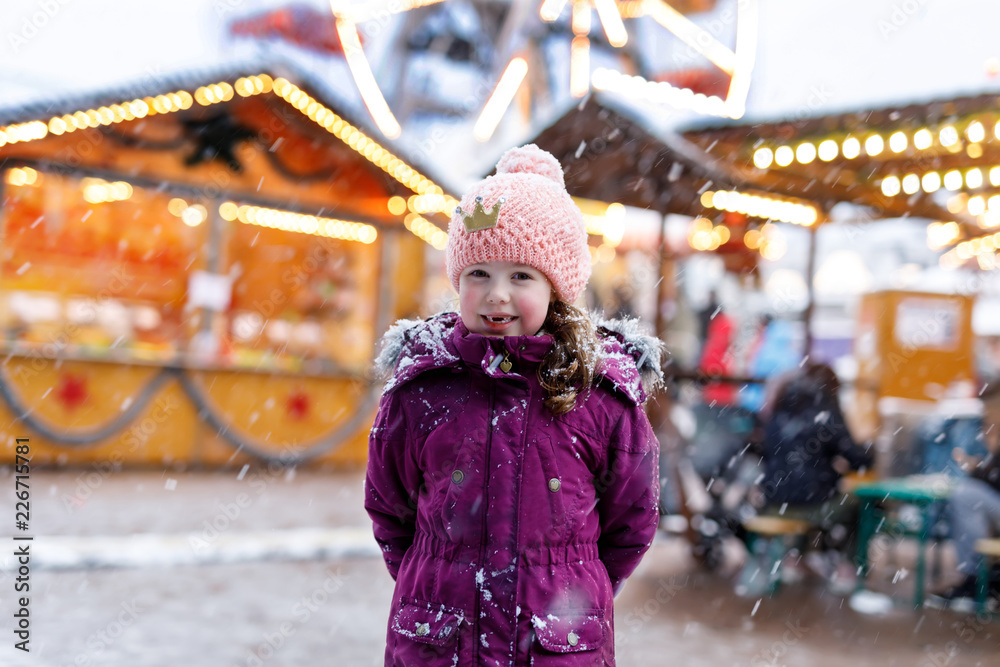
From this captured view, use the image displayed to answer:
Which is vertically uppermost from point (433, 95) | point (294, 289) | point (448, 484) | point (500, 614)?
point (433, 95)

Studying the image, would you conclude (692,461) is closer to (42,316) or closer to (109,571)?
(109,571)

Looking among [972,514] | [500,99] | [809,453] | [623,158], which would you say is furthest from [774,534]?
[500,99]

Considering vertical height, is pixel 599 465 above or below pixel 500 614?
above

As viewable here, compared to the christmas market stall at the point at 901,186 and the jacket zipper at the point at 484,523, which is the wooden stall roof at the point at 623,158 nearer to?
the christmas market stall at the point at 901,186

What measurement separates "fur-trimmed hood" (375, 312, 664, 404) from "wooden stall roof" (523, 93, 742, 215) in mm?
4028

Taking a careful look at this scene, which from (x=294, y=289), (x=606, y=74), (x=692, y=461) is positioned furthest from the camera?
(x=294, y=289)

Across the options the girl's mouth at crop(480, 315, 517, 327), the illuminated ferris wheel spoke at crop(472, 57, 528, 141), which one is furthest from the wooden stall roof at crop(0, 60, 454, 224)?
the girl's mouth at crop(480, 315, 517, 327)

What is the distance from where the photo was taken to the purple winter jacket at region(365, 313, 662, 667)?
6.12 feet

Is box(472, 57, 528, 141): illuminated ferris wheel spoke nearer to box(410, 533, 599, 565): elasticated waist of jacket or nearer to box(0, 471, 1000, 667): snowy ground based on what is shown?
box(0, 471, 1000, 667): snowy ground

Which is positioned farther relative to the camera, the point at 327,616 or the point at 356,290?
the point at 356,290

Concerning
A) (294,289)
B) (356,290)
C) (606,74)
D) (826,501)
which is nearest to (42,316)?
(294,289)

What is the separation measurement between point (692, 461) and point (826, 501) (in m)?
1.05

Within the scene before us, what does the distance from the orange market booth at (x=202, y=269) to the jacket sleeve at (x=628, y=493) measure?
724 centimetres

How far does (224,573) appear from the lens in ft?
18.5
